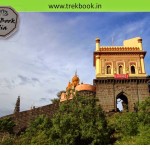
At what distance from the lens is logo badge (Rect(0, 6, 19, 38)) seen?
7891 millimetres

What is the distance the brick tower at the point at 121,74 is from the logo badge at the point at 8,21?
1158cm

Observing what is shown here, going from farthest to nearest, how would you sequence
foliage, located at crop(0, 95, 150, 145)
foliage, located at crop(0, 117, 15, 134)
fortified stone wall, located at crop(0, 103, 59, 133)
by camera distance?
fortified stone wall, located at crop(0, 103, 59, 133) → foliage, located at crop(0, 117, 15, 134) → foliage, located at crop(0, 95, 150, 145)

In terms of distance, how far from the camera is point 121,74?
64.7 feet

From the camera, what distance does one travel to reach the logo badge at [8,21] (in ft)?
25.9

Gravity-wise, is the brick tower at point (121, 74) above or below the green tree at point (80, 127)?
above

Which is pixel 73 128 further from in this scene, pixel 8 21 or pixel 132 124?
pixel 8 21

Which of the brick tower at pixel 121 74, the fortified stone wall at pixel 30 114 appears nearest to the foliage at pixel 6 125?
the fortified stone wall at pixel 30 114

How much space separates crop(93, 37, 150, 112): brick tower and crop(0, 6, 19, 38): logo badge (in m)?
11.6

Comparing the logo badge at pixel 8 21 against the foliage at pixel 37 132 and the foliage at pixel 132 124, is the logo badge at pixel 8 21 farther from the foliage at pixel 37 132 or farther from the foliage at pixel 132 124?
the foliage at pixel 132 124

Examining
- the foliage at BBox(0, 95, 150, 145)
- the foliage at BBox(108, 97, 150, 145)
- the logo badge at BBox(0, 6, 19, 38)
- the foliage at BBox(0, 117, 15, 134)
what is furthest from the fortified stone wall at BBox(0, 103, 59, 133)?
the logo badge at BBox(0, 6, 19, 38)

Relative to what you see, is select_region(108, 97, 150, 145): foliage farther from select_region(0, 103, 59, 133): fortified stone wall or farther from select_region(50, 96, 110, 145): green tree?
select_region(0, 103, 59, 133): fortified stone wall

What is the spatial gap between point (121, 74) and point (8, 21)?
41.7 feet

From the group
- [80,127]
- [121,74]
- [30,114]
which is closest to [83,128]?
[80,127]

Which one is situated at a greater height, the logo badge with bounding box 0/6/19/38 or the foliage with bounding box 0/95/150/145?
the logo badge with bounding box 0/6/19/38
